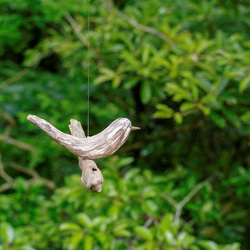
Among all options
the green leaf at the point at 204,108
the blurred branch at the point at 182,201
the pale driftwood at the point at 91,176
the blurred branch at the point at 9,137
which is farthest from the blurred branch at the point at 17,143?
the pale driftwood at the point at 91,176

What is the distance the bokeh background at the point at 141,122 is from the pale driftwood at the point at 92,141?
3.55ft

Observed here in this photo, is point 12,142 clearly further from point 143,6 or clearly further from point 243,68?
point 243,68

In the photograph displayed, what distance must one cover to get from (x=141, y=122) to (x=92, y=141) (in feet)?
5.97

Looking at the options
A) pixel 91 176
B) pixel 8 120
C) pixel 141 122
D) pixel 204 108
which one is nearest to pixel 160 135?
pixel 141 122

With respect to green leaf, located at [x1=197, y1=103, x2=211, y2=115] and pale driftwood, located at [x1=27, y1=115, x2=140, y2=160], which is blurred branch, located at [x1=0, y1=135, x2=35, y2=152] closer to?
green leaf, located at [x1=197, y1=103, x2=211, y2=115]

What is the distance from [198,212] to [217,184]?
34 centimetres

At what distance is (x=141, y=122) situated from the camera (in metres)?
2.32

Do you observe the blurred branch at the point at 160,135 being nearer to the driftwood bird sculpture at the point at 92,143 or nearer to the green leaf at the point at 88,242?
the green leaf at the point at 88,242

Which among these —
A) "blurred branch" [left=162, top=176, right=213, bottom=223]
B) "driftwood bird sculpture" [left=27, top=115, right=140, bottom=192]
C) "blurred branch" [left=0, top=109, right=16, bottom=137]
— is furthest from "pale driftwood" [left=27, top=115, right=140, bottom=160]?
"blurred branch" [left=0, top=109, right=16, bottom=137]

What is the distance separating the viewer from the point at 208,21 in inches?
81.4

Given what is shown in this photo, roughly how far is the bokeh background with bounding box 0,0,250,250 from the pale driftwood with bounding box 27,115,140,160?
3.55 feet

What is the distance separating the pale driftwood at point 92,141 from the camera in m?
0.50

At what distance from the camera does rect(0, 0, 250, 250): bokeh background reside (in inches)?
66.3

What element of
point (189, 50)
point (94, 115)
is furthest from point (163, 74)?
point (94, 115)
